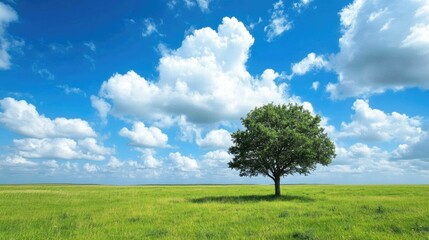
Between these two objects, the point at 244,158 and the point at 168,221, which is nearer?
the point at 168,221

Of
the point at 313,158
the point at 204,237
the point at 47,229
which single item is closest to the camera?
the point at 204,237

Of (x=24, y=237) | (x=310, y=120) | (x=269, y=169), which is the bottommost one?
(x=24, y=237)

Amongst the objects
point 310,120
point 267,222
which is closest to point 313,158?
point 310,120

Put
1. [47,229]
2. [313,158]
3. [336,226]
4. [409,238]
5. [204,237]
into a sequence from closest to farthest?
[409,238] → [204,237] → [336,226] → [47,229] → [313,158]

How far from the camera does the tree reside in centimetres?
4647

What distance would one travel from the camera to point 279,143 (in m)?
46.8

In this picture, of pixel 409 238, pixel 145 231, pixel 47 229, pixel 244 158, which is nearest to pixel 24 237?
pixel 47 229

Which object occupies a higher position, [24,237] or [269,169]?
[269,169]

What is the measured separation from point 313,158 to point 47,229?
3738 cm

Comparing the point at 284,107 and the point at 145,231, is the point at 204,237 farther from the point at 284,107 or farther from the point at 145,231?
the point at 284,107

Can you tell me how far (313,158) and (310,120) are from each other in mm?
5907

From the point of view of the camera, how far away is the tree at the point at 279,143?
46469mm

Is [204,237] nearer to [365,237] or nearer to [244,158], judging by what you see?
[365,237]

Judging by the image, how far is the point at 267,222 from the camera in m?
22.7
